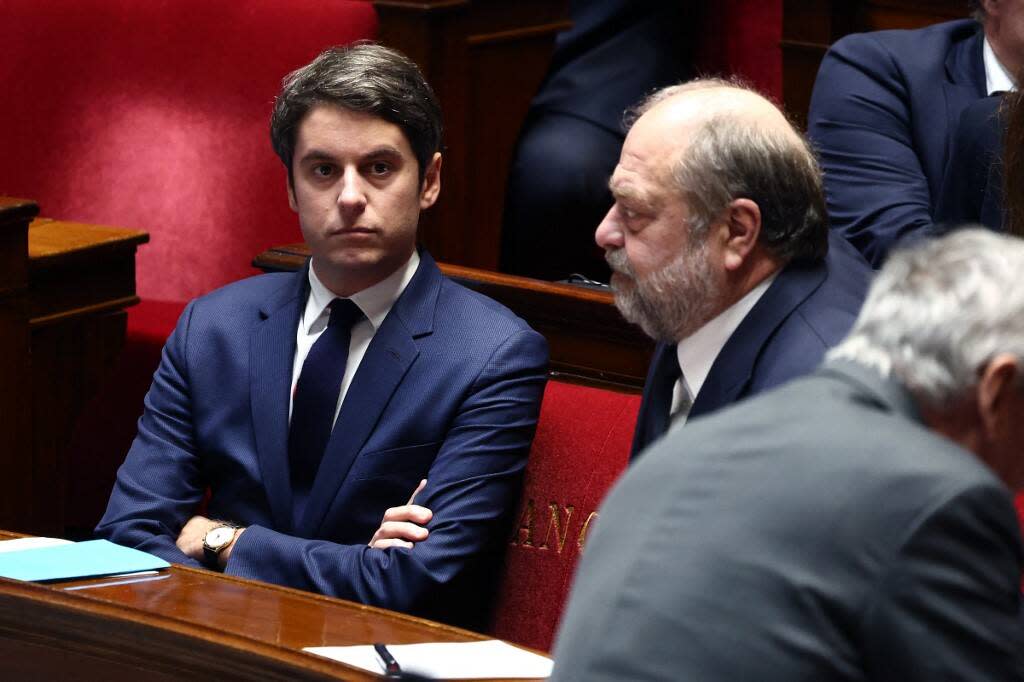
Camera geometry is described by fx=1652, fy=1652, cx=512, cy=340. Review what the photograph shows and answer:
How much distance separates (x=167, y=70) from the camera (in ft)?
8.73

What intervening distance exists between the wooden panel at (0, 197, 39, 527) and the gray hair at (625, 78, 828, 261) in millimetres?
1017

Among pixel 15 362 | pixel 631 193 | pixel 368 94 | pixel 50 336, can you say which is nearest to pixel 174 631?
pixel 631 193

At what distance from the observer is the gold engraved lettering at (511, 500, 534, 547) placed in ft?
5.37

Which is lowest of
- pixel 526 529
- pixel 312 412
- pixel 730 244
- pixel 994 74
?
pixel 526 529

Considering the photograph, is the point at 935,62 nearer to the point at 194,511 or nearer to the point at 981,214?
the point at 981,214

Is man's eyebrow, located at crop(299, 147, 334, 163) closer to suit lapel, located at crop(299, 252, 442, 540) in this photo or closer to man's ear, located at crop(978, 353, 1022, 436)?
suit lapel, located at crop(299, 252, 442, 540)

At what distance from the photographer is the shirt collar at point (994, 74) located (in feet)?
6.60

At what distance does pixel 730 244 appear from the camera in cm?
138

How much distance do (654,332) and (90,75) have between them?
153 cm

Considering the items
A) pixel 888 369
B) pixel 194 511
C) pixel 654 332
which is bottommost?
pixel 194 511

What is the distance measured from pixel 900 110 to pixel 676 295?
0.80m

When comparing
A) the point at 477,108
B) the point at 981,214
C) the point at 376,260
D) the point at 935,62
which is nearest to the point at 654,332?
the point at 376,260

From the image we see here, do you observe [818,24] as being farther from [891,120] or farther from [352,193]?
[352,193]

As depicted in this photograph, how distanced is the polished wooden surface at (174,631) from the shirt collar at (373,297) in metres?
0.37
